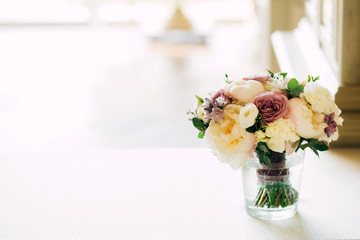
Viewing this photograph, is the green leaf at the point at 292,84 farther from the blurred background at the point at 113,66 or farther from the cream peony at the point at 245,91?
the blurred background at the point at 113,66

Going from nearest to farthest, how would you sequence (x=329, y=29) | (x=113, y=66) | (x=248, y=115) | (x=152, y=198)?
1. (x=248, y=115)
2. (x=152, y=198)
3. (x=329, y=29)
4. (x=113, y=66)

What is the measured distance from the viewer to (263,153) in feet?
3.59

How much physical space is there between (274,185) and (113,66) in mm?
4197

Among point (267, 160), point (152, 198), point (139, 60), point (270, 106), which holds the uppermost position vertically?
point (270, 106)

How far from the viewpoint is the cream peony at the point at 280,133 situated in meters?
1.06

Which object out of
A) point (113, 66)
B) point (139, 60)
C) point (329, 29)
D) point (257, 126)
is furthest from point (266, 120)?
point (139, 60)

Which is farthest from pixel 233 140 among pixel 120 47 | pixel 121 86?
pixel 120 47

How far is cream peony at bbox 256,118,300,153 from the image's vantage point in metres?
1.06

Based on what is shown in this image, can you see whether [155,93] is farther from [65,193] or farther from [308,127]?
[308,127]

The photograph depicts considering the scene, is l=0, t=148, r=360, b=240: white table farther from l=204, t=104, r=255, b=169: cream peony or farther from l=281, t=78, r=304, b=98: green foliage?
l=281, t=78, r=304, b=98: green foliage

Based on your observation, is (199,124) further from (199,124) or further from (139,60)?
(139,60)

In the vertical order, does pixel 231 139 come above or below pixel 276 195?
above

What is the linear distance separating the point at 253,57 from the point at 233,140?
4.23 meters

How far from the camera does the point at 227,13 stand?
7695mm
